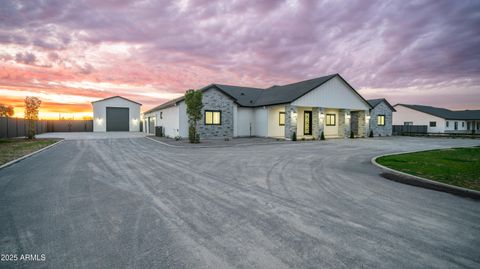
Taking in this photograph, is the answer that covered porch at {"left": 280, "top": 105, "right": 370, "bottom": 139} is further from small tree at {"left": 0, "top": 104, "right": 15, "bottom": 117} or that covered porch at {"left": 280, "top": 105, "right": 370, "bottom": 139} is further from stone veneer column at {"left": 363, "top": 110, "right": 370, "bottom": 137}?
small tree at {"left": 0, "top": 104, "right": 15, "bottom": 117}

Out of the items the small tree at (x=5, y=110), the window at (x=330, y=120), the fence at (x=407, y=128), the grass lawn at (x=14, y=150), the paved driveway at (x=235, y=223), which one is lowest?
the paved driveway at (x=235, y=223)


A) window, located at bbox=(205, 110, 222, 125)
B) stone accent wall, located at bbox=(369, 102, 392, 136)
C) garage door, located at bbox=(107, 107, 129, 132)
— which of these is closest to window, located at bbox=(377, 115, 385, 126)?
stone accent wall, located at bbox=(369, 102, 392, 136)

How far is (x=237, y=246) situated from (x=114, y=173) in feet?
22.5

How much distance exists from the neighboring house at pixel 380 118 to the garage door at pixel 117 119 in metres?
43.4

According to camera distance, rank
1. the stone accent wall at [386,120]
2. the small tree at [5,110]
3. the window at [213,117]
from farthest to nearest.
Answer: the small tree at [5,110], the stone accent wall at [386,120], the window at [213,117]

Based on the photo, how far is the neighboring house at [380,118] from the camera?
33450mm

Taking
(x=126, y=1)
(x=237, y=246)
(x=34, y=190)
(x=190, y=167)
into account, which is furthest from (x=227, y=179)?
(x=126, y=1)

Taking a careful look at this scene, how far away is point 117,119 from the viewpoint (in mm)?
43938

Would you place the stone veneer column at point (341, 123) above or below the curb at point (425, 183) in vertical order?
above

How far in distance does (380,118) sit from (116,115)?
4660cm

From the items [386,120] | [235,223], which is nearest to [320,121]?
[386,120]

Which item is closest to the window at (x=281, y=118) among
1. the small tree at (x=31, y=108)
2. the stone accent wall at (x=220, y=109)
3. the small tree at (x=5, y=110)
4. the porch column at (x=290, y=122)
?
the porch column at (x=290, y=122)

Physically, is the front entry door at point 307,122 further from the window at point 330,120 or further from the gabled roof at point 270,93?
the gabled roof at point 270,93

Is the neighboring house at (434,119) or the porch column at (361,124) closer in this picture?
the porch column at (361,124)
